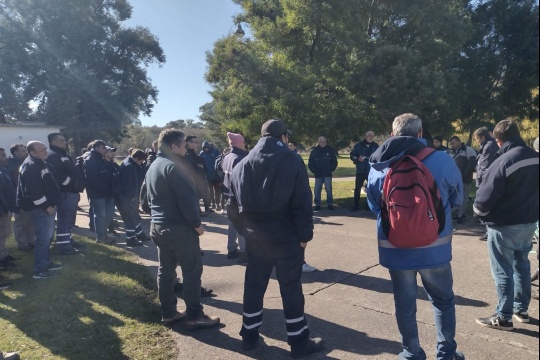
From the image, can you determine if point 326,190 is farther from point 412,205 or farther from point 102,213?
point 412,205

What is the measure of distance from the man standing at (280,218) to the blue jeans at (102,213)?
537 centimetres

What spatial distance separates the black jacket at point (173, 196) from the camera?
4246 mm

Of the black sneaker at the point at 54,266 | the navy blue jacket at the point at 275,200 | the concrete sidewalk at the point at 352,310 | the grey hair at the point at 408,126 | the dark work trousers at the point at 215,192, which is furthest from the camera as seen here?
the dark work trousers at the point at 215,192

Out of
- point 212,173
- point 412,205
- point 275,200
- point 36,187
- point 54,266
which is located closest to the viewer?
point 412,205

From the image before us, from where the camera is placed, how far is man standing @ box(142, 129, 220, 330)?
14.0 ft

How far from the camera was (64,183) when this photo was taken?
24.7ft

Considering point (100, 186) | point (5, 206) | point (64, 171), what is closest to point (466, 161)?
point (100, 186)

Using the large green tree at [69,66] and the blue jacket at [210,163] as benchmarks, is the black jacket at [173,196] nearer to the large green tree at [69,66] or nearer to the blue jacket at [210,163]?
the blue jacket at [210,163]

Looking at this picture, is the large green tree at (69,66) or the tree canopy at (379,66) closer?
the tree canopy at (379,66)

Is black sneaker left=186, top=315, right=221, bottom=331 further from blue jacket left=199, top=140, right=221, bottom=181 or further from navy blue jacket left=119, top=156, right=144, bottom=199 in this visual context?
blue jacket left=199, top=140, right=221, bottom=181

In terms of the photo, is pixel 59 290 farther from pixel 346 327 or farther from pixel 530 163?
pixel 530 163

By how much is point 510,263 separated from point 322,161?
23.7ft

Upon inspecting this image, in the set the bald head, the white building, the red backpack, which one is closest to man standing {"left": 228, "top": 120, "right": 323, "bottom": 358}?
the red backpack

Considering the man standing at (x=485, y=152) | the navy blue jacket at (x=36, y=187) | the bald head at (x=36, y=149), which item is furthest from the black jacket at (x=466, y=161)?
the bald head at (x=36, y=149)
